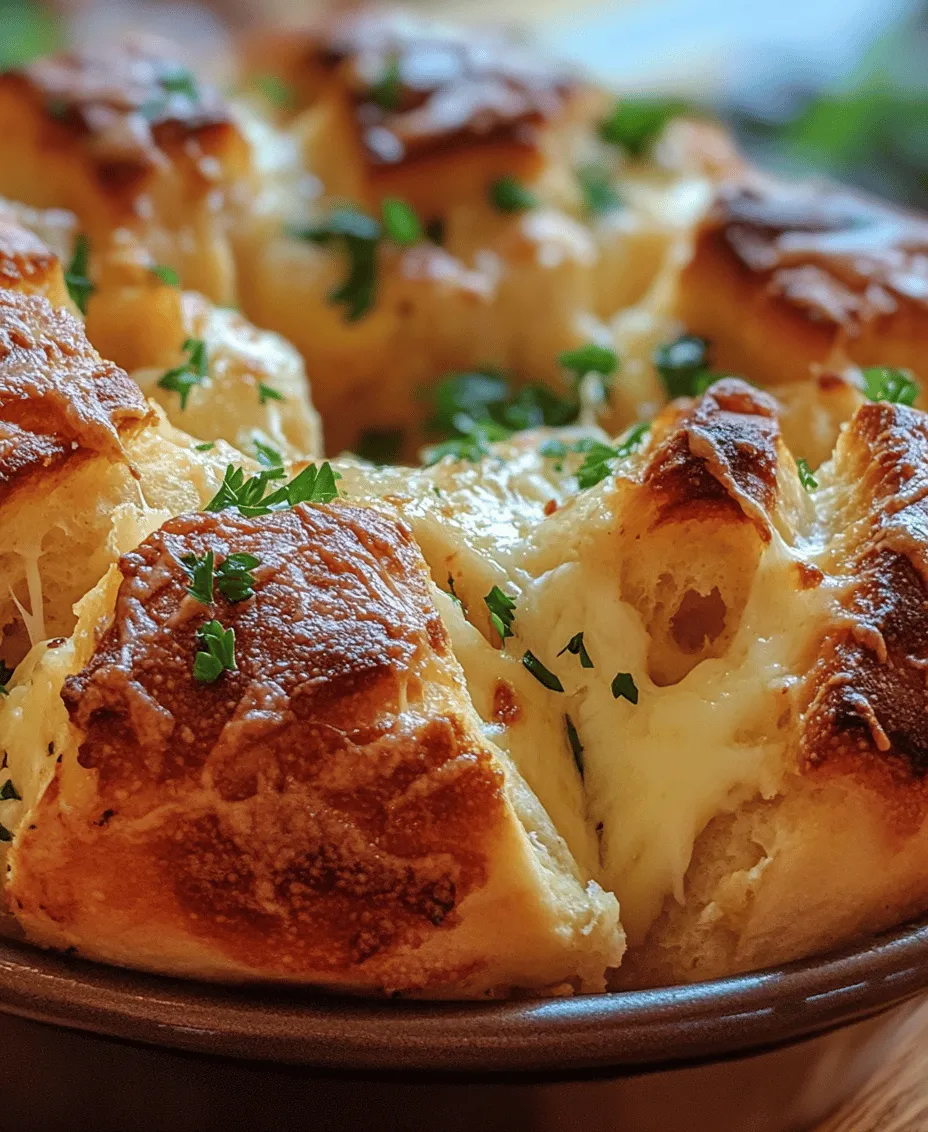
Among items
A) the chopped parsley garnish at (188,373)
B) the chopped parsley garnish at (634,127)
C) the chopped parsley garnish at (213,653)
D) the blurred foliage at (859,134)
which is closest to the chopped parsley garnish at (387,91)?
the chopped parsley garnish at (634,127)

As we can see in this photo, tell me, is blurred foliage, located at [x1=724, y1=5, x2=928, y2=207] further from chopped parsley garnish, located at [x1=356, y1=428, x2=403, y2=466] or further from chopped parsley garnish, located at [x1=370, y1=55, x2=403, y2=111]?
chopped parsley garnish, located at [x1=356, y1=428, x2=403, y2=466]

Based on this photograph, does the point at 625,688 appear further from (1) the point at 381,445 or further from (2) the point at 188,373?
(1) the point at 381,445

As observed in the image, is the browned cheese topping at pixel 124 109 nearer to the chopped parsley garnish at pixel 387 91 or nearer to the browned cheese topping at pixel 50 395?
the chopped parsley garnish at pixel 387 91

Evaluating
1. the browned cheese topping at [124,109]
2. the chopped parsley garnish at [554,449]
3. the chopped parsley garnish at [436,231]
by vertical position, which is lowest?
the chopped parsley garnish at [554,449]

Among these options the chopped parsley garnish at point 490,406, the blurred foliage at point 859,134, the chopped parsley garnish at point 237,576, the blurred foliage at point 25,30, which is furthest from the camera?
the blurred foliage at point 859,134

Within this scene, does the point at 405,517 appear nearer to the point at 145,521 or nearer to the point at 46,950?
the point at 145,521

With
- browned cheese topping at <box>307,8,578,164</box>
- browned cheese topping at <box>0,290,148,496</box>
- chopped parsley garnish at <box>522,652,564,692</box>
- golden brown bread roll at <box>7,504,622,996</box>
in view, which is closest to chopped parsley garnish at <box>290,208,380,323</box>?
browned cheese topping at <box>307,8,578,164</box>
